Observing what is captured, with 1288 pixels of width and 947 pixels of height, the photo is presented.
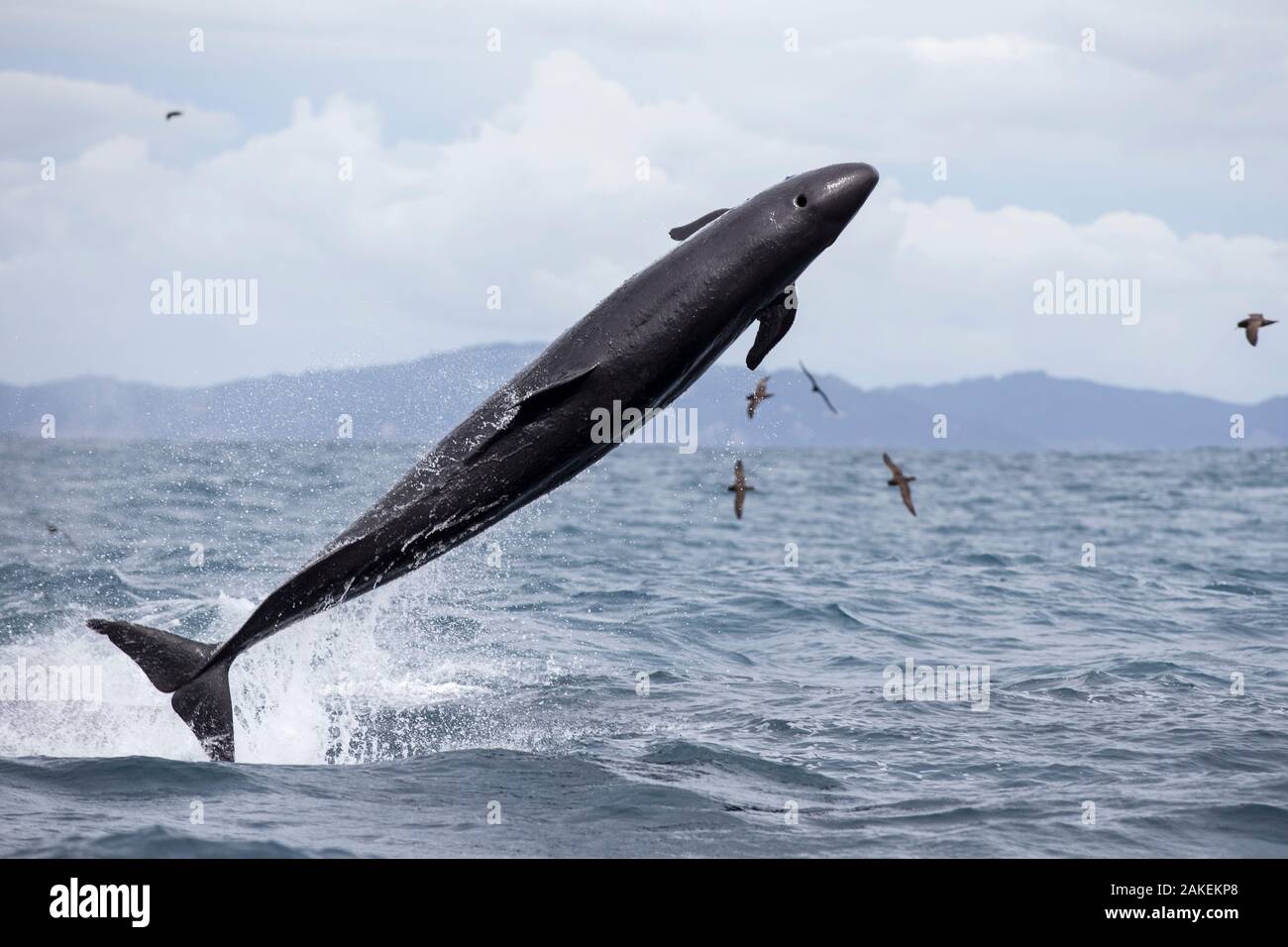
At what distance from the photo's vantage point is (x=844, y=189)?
34.6 feet

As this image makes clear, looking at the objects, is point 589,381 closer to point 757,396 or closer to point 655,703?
point 655,703

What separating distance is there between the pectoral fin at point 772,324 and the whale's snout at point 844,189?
751 mm

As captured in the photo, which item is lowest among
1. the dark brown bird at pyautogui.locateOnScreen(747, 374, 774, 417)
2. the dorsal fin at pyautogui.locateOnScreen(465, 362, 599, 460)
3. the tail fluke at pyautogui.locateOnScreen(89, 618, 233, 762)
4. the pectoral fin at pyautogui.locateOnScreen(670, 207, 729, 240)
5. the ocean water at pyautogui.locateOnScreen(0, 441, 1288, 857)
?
the ocean water at pyautogui.locateOnScreen(0, 441, 1288, 857)

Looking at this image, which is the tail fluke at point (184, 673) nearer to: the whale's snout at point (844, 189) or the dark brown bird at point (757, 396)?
the whale's snout at point (844, 189)

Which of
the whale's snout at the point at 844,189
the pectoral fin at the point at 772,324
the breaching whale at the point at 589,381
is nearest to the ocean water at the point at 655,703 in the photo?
the breaching whale at the point at 589,381

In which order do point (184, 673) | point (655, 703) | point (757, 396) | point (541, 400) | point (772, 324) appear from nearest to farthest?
point (541, 400), point (772, 324), point (184, 673), point (655, 703), point (757, 396)

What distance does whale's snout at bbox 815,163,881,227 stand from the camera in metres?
10.5

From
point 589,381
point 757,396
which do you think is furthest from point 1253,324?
point 589,381

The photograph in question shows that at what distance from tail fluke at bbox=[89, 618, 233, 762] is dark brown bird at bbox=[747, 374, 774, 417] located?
8610mm

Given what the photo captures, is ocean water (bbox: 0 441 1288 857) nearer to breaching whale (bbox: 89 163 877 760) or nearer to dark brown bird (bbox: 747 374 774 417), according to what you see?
breaching whale (bbox: 89 163 877 760)

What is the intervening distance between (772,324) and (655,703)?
17.4 feet

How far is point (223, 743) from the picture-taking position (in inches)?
459

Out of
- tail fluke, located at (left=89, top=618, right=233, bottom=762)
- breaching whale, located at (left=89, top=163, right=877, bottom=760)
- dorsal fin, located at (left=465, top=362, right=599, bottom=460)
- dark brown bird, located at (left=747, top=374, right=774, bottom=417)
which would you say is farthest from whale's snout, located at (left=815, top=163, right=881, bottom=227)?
dark brown bird, located at (left=747, top=374, right=774, bottom=417)

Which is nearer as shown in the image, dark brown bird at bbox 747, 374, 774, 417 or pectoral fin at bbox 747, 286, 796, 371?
pectoral fin at bbox 747, 286, 796, 371
